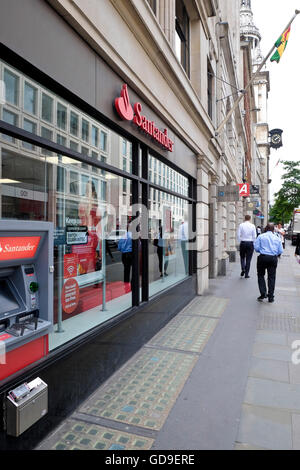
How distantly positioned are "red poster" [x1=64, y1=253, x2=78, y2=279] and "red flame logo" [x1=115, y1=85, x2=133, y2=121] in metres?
1.85

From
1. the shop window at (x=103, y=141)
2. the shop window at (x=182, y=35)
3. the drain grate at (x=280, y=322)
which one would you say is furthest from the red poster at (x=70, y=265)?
the shop window at (x=182, y=35)

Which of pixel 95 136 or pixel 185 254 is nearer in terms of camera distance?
pixel 95 136

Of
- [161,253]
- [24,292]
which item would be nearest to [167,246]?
[161,253]

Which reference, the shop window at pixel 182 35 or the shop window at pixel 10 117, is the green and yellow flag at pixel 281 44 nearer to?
the shop window at pixel 182 35

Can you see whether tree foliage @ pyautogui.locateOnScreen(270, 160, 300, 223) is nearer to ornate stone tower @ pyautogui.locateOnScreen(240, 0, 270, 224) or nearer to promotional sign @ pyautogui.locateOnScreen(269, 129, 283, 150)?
ornate stone tower @ pyautogui.locateOnScreen(240, 0, 270, 224)

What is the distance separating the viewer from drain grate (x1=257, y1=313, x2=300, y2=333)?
5934 mm

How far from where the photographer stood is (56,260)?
380 cm

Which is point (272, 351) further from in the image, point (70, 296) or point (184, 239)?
point (184, 239)

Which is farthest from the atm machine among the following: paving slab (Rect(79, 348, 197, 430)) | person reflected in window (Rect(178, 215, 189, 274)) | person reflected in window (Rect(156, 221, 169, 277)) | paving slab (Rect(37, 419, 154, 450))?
person reflected in window (Rect(178, 215, 189, 274))

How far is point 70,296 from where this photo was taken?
4.04 m

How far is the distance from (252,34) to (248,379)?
84.6 m

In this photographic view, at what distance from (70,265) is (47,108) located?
175 cm

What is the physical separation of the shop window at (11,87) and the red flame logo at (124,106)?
4.56ft

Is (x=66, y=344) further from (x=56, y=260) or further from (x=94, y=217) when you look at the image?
(x=94, y=217)
